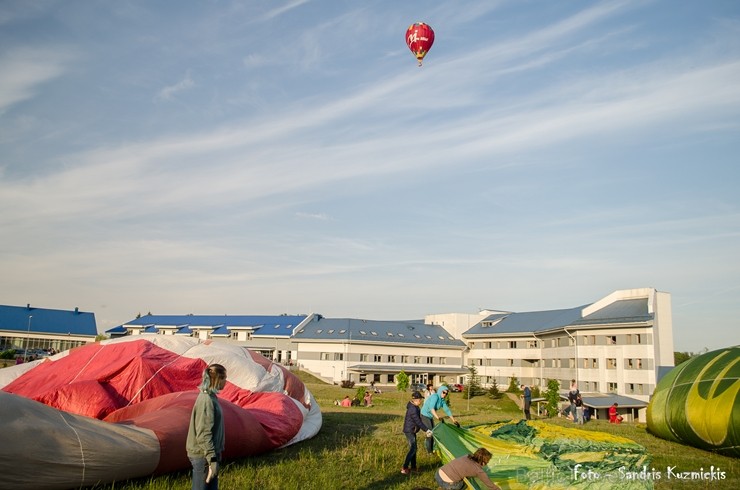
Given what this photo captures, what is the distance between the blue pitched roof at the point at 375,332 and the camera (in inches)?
2685

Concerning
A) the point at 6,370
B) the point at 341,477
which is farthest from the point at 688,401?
the point at 6,370

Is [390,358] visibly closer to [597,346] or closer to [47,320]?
[597,346]

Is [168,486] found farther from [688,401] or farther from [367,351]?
[367,351]

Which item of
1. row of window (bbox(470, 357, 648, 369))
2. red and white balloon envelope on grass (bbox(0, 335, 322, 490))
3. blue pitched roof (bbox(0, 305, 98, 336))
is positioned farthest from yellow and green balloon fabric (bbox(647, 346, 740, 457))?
blue pitched roof (bbox(0, 305, 98, 336))

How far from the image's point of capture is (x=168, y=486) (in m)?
8.38

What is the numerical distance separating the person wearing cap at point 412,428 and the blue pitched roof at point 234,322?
207 feet

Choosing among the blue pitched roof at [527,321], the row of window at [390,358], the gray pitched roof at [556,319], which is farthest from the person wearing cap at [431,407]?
the row of window at [390,358]

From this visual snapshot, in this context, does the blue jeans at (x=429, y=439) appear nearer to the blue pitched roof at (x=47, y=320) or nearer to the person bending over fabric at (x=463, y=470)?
the person bending over fabric at (x=463, y=470)

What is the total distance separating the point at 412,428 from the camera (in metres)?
11.8

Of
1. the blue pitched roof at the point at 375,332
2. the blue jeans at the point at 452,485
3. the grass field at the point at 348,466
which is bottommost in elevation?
the grass field at the point at 348,466

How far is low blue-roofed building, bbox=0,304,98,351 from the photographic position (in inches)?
3095

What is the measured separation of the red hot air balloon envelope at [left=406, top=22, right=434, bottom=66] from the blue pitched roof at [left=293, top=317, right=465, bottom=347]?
43.1 m

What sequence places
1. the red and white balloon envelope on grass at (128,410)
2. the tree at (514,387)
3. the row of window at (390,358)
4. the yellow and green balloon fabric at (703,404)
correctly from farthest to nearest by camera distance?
the row of window at (390,358), the tree at (514,387), the yellow and green balloon fabric at (703,404), the red and white balloon envelope on grass at (128,410)

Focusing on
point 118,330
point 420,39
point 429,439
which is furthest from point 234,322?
point 429,439
